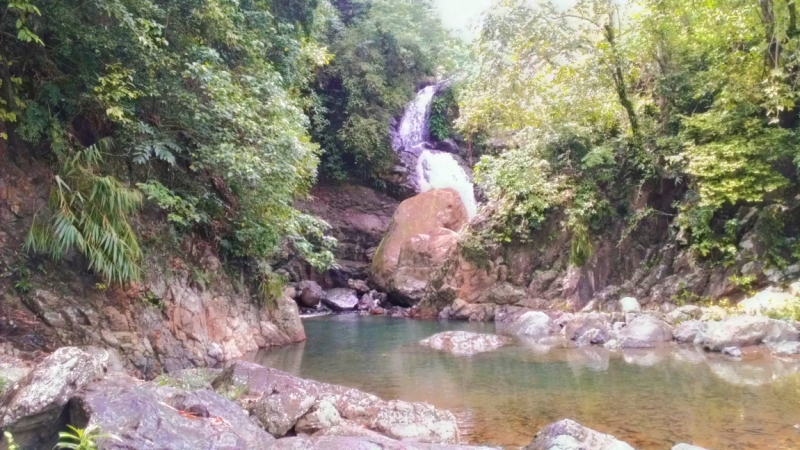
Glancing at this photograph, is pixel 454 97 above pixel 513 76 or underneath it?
above

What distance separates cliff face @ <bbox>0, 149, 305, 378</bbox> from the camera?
691 centimetres

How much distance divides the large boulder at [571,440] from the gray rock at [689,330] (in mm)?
6362

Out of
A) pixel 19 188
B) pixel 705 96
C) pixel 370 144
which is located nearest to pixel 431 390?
pixel 19 188

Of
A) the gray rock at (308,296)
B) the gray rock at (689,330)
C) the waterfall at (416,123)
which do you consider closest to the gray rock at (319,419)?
the gray rock at (689,330)

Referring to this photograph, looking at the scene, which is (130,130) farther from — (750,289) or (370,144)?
(370,144)

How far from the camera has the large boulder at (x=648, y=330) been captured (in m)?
10.2

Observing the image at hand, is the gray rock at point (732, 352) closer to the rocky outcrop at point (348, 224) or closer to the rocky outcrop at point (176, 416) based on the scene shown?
the rocky outcrop at point (176, 416)

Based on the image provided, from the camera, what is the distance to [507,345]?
35.5 ft

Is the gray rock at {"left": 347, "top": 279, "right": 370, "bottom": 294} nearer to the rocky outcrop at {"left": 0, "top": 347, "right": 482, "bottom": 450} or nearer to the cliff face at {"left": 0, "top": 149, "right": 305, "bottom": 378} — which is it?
the cliff face at {"left": 0, "top": 149, "right": 305, "bottom": 378}

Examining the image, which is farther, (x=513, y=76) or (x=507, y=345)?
(x=513, y=76)

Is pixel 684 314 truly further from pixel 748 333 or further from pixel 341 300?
pixel 341 300

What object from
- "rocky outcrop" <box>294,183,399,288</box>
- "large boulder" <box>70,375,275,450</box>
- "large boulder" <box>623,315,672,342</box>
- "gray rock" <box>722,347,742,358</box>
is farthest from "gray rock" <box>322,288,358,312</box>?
"large boulder" <box>70,375,275,450</box>

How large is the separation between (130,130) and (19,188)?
1651 millimetres

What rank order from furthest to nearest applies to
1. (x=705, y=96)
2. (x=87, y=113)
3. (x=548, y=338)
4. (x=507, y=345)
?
(x=705, y=96) → (x=548, y=338) → (x=507, y=345) → (x=87, y=113)
